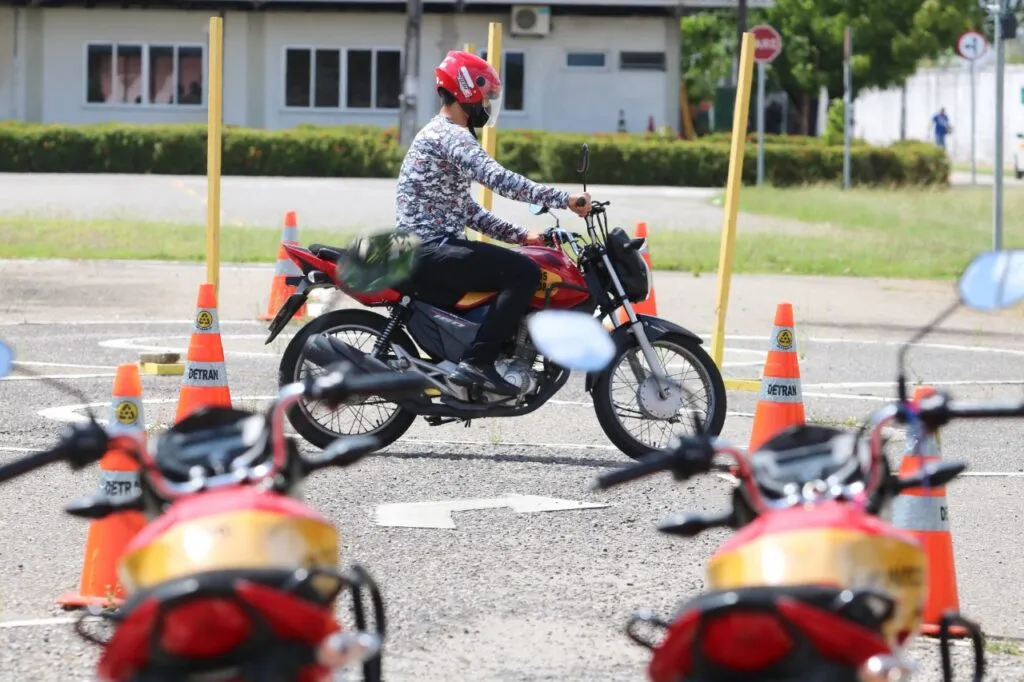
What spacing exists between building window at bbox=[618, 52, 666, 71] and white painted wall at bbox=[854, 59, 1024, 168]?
37.9 ft

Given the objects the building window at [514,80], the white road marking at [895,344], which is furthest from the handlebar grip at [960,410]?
the building window at [514,80]

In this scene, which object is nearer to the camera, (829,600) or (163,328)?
(829,600)

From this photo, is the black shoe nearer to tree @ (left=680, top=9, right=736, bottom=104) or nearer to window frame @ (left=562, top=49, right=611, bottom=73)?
window frame @ (left=562, top=49, right=611, bottom=73)

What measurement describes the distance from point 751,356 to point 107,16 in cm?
3449

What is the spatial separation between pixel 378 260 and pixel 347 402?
0.66 m

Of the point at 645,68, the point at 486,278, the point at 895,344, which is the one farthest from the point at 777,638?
the point at 645,68

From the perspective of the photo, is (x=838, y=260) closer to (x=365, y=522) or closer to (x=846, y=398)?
(x=846, y=398)

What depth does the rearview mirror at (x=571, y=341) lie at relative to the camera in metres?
3.35

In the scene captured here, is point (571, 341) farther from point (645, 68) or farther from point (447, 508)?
point (645, 68)

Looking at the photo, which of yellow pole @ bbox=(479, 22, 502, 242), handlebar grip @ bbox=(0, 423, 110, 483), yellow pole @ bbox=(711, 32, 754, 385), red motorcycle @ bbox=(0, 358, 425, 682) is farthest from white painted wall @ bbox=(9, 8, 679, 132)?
handlebar grip @ bbox=(0, 423, 110, 483)

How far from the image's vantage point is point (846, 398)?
11266mm

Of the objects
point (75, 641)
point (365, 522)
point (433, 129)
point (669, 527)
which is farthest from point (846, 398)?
point (669, 527)

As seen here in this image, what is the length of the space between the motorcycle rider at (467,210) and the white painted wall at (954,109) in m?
45.2

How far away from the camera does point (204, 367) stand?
7.84 meters
